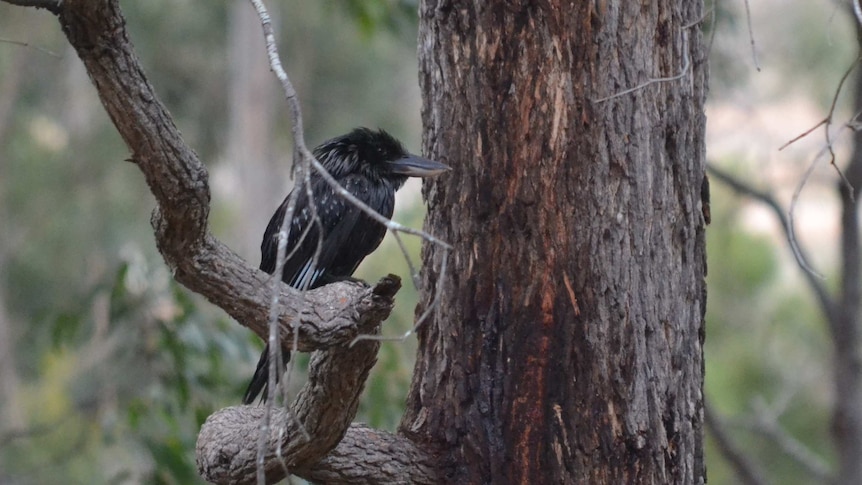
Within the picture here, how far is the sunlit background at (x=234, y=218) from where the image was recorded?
190 inches

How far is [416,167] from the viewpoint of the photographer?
2.71 meters

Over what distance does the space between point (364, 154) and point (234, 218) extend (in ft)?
39.1

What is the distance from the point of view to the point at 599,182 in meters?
2.35

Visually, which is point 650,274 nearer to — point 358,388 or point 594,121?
point 594,121

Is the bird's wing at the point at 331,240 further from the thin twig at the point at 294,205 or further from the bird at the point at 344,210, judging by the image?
the thin twig at the point at 294,205

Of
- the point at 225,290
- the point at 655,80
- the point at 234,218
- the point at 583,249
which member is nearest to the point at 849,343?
the point at 583,249

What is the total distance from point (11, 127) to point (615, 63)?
10.5 meters

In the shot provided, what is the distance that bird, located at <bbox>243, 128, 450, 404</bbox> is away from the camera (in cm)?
312

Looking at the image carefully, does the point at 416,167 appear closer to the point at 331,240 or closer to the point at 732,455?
the point at 331,240

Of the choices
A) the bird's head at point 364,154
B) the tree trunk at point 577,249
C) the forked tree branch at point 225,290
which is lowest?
the forked tree branch at point 225,290

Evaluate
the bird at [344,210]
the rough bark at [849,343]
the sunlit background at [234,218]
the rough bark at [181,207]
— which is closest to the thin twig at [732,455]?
the rough bark at [849,343]

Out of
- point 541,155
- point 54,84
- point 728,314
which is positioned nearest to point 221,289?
point 541,155

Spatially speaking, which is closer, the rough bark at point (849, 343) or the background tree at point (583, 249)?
the background tree at point (583, 249)

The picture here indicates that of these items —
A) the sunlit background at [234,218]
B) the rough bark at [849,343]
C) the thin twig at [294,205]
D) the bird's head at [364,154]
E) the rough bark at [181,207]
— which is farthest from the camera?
the sunlit background at [234,218]
